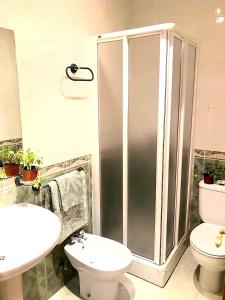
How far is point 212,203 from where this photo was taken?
7.30 ft

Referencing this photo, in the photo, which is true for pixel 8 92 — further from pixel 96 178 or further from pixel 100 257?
pixel 100 257

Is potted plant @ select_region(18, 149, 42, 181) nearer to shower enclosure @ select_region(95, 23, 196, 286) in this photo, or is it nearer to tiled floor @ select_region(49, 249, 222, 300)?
shower enclosure @ select_region(95, 23, 196, 286)

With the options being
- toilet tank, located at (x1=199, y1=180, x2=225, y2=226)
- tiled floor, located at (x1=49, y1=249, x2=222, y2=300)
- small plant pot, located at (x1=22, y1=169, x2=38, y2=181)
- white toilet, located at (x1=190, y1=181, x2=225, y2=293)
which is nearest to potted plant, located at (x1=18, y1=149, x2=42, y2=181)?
small plant pot, located at (x1=22, y1=169, x2=38, y2=181)

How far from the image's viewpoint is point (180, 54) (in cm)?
189

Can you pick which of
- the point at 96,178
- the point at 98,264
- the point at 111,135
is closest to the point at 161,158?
the point at 111,135

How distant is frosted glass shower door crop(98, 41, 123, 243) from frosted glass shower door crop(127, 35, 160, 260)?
0.31 ft

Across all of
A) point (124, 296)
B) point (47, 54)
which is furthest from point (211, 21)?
point (124, 296)

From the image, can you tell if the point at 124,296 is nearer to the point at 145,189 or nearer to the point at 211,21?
the point at 145,189

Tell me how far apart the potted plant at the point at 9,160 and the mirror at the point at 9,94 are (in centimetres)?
3

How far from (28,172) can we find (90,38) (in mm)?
1182

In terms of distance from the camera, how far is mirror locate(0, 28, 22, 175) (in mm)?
1416

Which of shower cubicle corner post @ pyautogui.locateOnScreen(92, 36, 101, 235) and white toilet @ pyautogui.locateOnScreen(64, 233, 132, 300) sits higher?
shower cubicle corner post @ pyautogui.locateOnScreen(92, 36, 101, 235)

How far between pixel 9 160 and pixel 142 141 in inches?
37.9

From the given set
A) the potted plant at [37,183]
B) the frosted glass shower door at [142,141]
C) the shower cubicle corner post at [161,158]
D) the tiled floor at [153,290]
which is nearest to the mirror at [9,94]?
the potted plant at [37,183]
